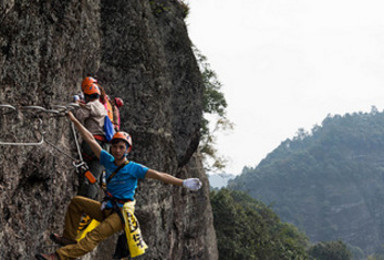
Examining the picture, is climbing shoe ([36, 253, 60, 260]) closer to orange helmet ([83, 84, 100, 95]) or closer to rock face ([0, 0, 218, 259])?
rock face ([0, 0, 218, 259])

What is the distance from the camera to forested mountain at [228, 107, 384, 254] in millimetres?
128250

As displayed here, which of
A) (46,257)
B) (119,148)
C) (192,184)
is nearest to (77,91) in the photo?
(119,148)

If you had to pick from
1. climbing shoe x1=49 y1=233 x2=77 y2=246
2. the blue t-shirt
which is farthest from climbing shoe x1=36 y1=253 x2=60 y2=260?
the blue t-shirt

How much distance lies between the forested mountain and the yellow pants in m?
116

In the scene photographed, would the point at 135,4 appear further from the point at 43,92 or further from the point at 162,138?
the point at 43,92

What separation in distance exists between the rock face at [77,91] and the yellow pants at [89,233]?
26.6 inches

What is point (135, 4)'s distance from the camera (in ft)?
37.6

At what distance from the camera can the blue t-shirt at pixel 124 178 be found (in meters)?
5.12

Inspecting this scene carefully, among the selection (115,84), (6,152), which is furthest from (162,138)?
(6,152)

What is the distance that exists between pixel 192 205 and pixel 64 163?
37.7 feet

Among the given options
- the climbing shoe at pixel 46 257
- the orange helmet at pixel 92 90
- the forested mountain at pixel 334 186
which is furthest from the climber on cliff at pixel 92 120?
the forested mountain at pixel 334 186

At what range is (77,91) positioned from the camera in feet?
23.8

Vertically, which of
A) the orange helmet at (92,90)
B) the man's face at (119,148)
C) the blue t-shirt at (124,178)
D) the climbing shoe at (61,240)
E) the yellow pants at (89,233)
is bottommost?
the climbing shoe at (61,240)

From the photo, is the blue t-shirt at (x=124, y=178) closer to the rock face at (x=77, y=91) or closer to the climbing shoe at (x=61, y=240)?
the climbing shoe at (x=61, y=240)
